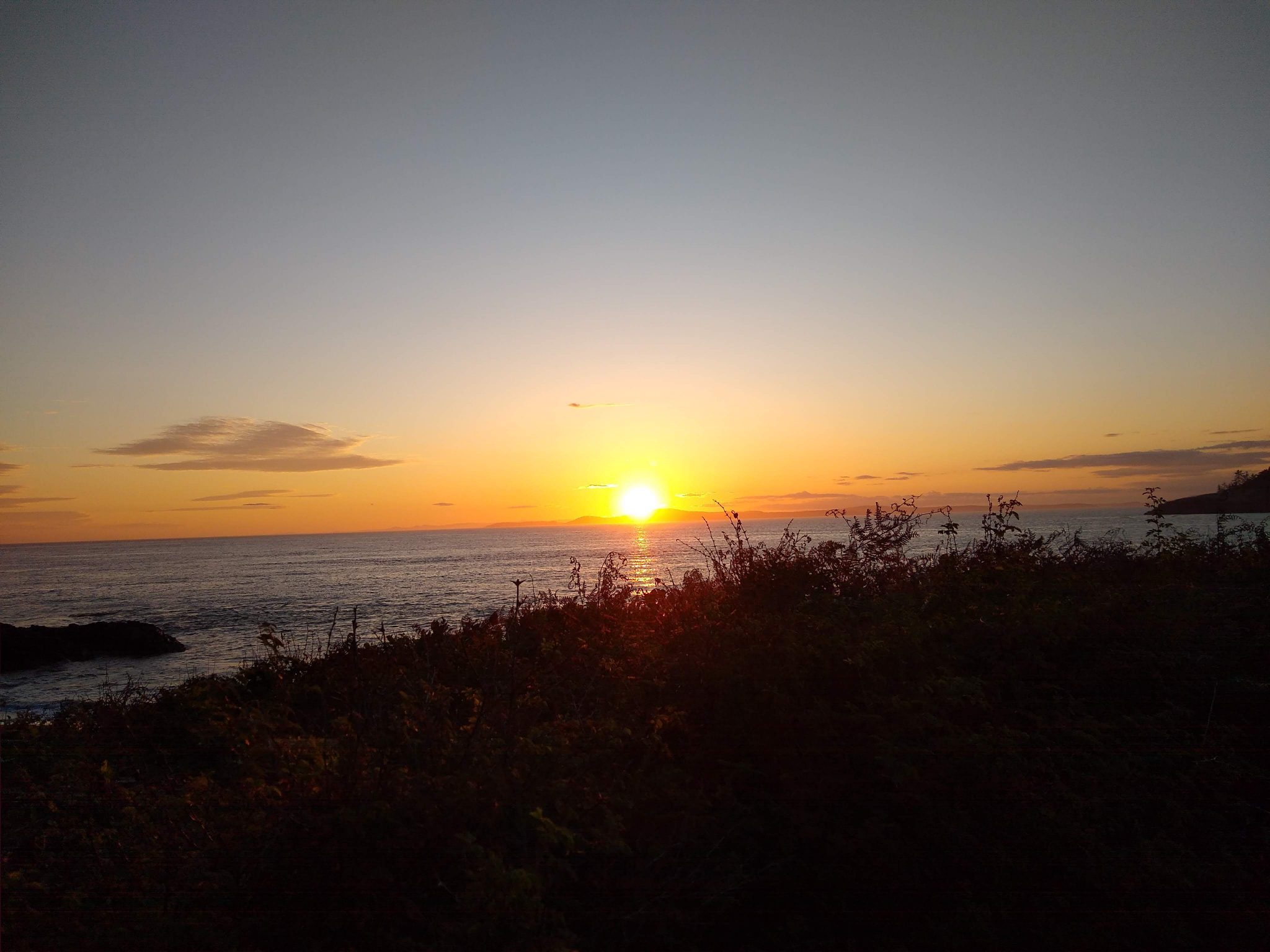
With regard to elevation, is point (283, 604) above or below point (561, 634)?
below

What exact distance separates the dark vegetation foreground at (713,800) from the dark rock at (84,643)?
22176 millimetres

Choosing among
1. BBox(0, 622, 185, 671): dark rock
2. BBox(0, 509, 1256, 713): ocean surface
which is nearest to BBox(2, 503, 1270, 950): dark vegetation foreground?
BBox(0, 509, 1256, 713): ocean surface

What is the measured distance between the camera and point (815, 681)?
5734mm

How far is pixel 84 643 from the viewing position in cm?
2633

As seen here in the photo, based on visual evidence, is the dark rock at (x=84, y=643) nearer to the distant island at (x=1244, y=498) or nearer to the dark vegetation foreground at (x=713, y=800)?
the dark vegetation foreground at (x=713, y=800)

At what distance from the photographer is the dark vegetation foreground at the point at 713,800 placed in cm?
349

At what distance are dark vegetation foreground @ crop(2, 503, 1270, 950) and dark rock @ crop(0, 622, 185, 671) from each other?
873 inches

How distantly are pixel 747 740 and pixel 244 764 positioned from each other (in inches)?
130

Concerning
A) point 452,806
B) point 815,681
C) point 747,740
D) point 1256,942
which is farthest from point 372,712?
point 1256,942

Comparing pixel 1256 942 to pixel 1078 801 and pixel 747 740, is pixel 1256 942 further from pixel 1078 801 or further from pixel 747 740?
pixel 747 740

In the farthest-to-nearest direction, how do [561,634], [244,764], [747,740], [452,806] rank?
[561,634], [747,740], [244,764], [452,806]

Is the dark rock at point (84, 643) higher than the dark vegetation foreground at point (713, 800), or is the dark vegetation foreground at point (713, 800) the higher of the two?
the dark vegetation foreground at point (713, 800)

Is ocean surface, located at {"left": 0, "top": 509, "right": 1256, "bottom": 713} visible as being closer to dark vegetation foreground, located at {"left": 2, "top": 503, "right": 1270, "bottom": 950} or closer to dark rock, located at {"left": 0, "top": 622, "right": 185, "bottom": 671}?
dark rock, located at {"left": 0, "top": 622, "right": 185, "bottom": 671}

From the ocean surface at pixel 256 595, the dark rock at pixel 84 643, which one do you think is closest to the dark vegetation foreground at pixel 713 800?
the ocean surface at pixel 256 595
